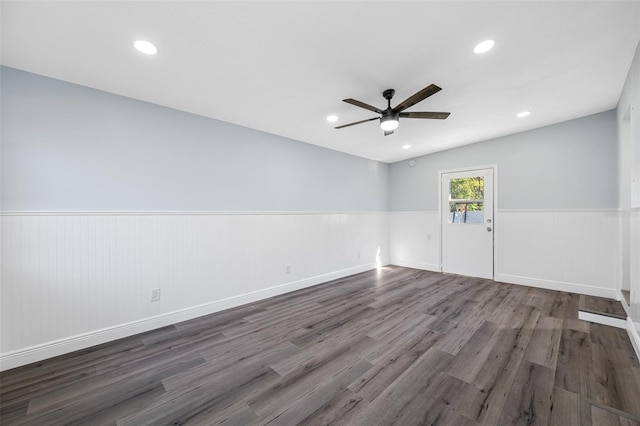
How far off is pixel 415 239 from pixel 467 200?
1375mm

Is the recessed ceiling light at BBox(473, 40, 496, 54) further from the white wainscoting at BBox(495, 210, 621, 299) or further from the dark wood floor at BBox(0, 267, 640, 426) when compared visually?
the white wainscoting at BBox(495, 210, 621, 299)

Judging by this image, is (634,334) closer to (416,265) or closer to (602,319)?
(602,319)

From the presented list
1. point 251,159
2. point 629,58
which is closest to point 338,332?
point 251,159

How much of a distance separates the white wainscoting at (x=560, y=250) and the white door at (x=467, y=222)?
0.20 m

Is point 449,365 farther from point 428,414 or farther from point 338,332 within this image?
point 338,332

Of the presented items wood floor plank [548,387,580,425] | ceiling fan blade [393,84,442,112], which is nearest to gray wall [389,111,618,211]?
ceiling fan blade [393,84,442,112]

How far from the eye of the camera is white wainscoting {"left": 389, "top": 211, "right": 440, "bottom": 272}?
5395mm

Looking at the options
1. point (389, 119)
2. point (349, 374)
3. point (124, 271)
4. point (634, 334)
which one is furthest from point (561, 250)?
point (124, 271)

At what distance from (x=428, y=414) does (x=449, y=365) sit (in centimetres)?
63

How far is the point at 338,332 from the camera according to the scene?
8.77 ft

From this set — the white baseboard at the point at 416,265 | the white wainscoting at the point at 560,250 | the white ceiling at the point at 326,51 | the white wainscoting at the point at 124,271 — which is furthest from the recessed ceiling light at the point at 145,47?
the white baseboard at the point at 416,265

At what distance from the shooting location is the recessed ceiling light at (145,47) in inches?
73.9

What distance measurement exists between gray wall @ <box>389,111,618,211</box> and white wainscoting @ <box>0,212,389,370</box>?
3785 millimetres

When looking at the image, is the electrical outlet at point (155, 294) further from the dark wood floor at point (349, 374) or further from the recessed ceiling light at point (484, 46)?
the recessed ceiling light at point (484, 46)
